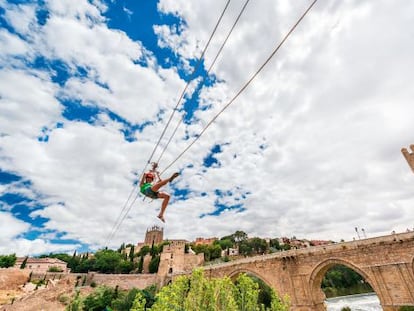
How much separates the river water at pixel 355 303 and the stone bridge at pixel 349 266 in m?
16.8

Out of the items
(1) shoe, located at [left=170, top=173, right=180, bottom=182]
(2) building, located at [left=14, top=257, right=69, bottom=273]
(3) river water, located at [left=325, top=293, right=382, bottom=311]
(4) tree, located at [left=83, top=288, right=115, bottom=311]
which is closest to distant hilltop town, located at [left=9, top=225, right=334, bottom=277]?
(2) building, located at [left=14, top=257, right=69, bottom=273]

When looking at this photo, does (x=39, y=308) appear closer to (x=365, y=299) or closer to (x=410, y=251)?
(x=410, y=251)

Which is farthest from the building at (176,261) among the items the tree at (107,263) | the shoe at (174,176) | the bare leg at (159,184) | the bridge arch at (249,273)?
the shoe at (174,176)

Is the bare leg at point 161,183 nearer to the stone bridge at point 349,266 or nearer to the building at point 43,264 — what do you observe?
the stone bridge at point 349,266

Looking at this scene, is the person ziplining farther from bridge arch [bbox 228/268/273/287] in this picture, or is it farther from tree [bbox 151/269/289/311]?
bridge arch [bbox 228/268/273/287]

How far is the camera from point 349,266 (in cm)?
1326

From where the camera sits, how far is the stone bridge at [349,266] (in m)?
10.9

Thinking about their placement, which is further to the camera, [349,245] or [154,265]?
[154,265]

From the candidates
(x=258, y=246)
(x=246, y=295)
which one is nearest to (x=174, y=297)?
(x=246, y=295)

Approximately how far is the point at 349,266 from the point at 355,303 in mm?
23093

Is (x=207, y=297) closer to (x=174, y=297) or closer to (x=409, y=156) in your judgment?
(x=174, y=297)

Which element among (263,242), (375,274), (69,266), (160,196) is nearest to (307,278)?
(375,274)

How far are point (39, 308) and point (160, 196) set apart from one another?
27181 millimetres

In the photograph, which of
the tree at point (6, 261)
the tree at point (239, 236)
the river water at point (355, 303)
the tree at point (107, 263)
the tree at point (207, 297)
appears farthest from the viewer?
the tree at point (239, 236)
